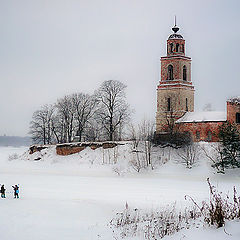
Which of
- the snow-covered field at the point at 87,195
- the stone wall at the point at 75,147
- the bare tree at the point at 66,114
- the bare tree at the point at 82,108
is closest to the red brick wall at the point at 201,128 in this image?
the snow-covered field at the point at 87,195

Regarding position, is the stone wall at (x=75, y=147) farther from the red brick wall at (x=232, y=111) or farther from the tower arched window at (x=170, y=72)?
the red brick wall at (x=232, y=111)

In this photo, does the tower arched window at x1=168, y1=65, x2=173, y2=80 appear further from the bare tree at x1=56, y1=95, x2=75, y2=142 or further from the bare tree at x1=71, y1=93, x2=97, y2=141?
the bare tree at x1=56, y1=95, x2=75, y2=142

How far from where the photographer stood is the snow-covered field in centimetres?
1365

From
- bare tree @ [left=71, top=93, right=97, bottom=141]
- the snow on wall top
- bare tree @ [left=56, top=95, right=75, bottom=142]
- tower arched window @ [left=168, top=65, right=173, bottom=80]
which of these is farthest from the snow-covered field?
tower arched window @ [left=168, top=65, right=173, bottom=80]

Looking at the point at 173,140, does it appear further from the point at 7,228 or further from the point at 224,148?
the point at 7,228

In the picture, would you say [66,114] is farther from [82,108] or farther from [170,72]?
[170,72]

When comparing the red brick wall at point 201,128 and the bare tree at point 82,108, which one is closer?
the red brick wall at point 201,128

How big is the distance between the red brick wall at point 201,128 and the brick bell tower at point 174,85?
2.89m

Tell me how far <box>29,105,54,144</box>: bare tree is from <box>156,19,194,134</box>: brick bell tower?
16.0 meters

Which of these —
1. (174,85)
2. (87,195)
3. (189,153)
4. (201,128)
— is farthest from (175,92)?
(87,195)

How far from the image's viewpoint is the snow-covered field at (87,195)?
13.6 metres

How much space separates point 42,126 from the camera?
54.3m

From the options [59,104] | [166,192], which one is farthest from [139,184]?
[59,104]

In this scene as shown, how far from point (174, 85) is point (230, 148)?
14689mm
